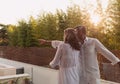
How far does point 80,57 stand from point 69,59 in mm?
116

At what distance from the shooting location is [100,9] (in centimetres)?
675

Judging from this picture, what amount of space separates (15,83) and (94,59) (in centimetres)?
214

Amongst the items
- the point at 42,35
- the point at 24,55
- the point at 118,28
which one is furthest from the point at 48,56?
the point at 118,28

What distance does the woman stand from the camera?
2574 millimetres

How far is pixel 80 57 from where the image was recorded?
2.60 meters

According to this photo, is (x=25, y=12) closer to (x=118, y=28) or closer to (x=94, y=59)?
(x=118, y=28)

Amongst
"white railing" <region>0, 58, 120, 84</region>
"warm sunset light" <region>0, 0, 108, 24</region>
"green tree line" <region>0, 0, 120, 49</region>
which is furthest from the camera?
"warm sunset light" <region>0, 0, 108, 24</region>

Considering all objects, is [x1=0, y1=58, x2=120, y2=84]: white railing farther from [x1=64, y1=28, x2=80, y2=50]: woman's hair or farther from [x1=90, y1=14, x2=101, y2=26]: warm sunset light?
[x1=64, y1=28, x2=80, y2=50]: woman's hair

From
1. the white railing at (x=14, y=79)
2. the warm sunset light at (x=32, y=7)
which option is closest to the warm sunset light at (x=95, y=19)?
the warm sunset light at (x=32, y=7)

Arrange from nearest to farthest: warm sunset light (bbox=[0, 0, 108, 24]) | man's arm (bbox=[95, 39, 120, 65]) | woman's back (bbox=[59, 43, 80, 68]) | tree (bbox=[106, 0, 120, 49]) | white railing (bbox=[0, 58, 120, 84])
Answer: man's arm (bbox=[95, 39, 120, 65]), woman's back (bbox=[59, 43, 80, 68]), white railing (bbox=[0, 58, 120, 84]), tree (bbox=[106, 0, 120, 49]), warm sunset light (bbox=[0, 0, 108, 24])

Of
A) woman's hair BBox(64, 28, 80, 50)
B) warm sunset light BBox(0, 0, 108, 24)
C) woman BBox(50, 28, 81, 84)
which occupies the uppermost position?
warm sunset light BBox(0, 0, 108, 24)

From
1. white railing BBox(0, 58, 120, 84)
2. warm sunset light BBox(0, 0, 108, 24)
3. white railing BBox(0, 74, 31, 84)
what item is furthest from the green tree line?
white railing BBox(0, 74, 31, 84)

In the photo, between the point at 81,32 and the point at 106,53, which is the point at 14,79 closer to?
the point at 81,32

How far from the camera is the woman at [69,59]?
2574 mm
